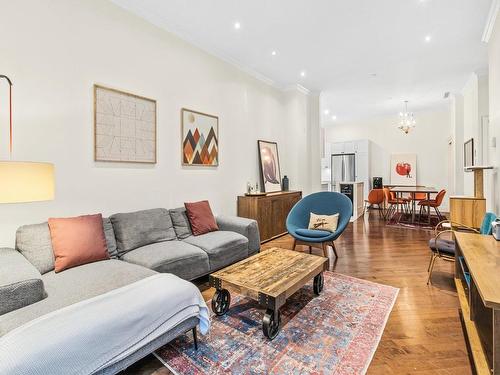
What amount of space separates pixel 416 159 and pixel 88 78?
9.21m

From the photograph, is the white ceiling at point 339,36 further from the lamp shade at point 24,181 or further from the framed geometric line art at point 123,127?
the lamp shade at point 24,181

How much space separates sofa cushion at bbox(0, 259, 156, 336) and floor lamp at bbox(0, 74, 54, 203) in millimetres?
657

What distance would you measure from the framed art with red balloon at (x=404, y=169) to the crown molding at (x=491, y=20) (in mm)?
5155

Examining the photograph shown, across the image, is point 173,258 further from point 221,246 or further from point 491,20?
point 491,20

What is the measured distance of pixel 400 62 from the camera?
4910 millimetres

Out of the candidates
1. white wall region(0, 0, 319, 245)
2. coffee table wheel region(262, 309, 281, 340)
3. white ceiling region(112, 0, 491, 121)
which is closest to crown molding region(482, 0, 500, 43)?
white ceiling region(112, 0, 491, 121)

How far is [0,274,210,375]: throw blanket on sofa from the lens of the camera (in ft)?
4.02

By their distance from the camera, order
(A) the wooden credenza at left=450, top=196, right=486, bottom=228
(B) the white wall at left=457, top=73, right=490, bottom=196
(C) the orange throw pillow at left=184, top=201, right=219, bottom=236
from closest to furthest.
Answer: (C) the orange throw pillow at left=184, top=201, right=219, bottom=236, (A) the wooden credenza at left=450, top=196, right=486, bottom=228, (B) the white wall at left=457, top=73, right=490, bottom=196

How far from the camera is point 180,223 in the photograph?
3.50 metres

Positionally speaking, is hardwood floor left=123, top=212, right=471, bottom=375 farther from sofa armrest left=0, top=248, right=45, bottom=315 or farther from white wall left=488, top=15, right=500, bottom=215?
white wall left=488, top=15, right=500, bottom=215

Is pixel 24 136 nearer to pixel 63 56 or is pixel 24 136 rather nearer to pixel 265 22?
pixel 63 56

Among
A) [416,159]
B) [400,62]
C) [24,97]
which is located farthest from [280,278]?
[416,159]

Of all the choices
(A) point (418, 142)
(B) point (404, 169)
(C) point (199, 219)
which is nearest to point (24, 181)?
(C) point (199, 219)

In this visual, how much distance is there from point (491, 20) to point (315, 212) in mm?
3448
